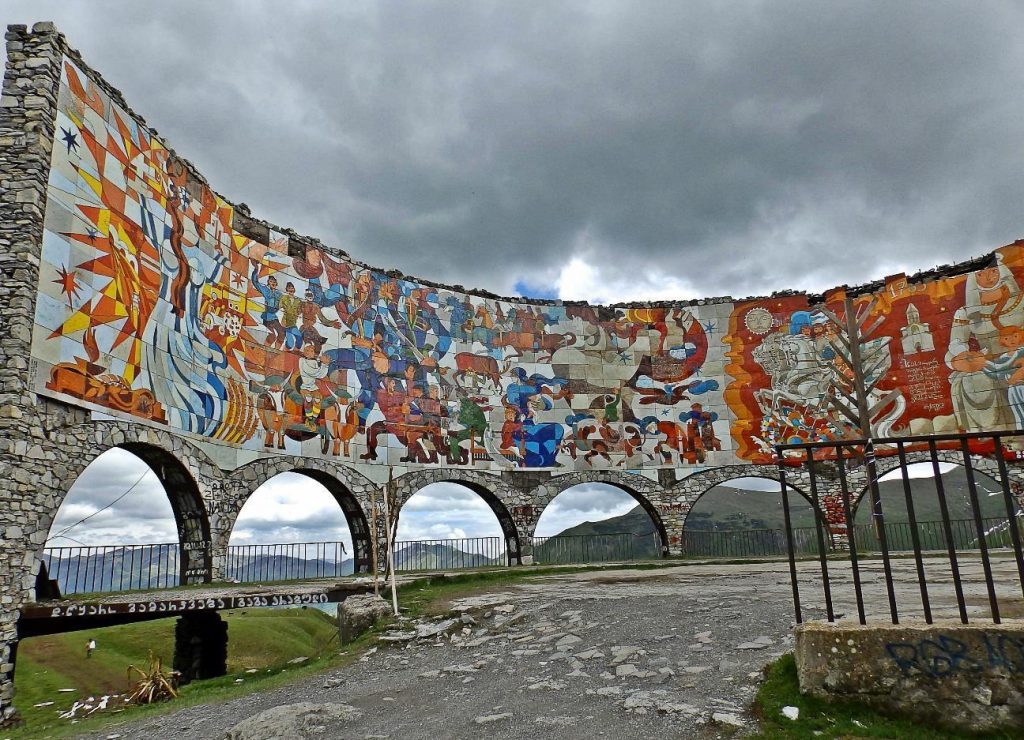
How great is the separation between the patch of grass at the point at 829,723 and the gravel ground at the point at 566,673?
0.19 meters

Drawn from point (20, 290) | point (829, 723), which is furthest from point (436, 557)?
point (829, 723)

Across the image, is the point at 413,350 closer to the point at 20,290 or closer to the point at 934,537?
the point at 20,290

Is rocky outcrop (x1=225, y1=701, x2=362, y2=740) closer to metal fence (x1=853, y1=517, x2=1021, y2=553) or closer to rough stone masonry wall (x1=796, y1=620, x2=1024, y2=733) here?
rough stone masonry wall (x1=796, y1=620, x2=1024, y2=733)

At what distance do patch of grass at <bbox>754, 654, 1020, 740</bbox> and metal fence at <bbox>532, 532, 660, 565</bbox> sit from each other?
20197mm

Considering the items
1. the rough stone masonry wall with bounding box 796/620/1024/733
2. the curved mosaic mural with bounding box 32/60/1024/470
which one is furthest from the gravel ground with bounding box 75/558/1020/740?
the curved mosaic mural with bounding box 32/60/1024/470

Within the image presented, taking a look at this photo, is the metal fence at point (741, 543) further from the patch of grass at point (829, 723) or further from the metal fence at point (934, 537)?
the patch of grass at point (829, 723)

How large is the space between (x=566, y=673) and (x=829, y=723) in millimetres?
2799

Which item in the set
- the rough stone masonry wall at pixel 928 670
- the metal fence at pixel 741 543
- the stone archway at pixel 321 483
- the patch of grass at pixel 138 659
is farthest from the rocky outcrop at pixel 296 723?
the metal fence at pixel 741 543

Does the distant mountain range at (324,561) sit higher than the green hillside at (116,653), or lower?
higher

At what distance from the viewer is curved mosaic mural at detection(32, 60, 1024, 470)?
15.0 meters

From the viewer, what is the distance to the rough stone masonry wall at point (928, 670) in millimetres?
4645

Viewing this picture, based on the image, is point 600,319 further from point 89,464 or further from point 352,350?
point 89,464

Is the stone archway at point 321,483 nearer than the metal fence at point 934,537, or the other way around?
the stone archway at point 321,483

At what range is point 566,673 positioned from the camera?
6883 millimetres
